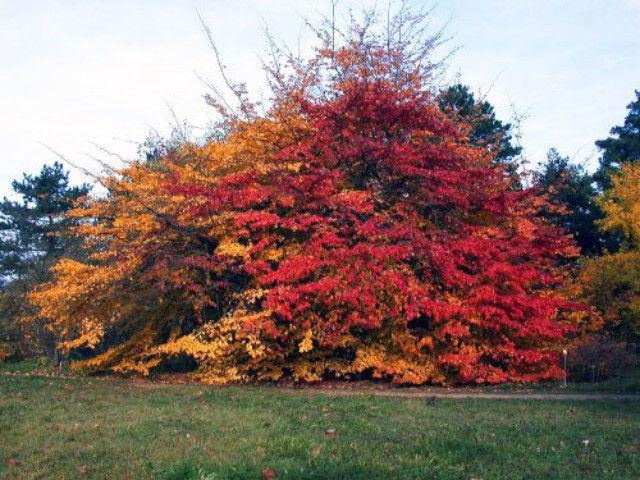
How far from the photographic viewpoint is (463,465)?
6898mm

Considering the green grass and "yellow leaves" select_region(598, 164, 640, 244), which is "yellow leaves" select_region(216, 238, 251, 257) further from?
"yellow leaves" select_region(598, 164, 640, 244)

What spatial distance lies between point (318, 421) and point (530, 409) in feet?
13.3

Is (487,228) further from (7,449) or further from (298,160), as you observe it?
(7,449)

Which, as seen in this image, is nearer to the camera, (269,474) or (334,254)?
(269,474)

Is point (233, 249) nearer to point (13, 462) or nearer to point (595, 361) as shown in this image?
point (13, 462)

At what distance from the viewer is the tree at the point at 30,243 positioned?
26.8 meters

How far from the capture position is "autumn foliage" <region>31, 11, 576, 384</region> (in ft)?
51.0

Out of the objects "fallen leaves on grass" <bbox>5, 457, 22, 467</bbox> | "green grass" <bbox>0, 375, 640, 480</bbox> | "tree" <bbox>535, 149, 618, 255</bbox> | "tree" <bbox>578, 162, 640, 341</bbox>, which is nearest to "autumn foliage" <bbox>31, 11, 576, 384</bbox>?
"green grass" <bbox>0, 375, 640, 480</bbox>

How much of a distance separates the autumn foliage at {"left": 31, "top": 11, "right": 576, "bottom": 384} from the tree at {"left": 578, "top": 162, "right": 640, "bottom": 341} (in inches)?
193

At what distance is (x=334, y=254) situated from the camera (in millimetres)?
15367

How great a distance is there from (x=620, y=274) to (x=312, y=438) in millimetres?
17237

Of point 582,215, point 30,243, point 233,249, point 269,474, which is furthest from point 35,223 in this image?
point 269,474

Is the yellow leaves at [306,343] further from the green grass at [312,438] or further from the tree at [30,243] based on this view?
the tree at [30,243]

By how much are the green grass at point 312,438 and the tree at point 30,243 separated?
1268cm
